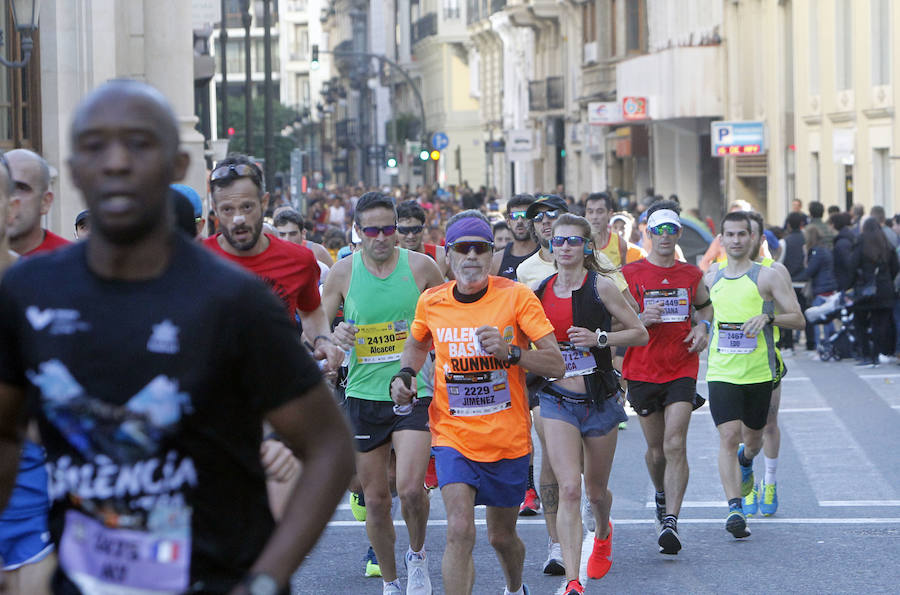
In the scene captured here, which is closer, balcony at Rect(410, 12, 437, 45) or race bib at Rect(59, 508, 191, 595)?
race bib at Rect(59, 508, 191, 595)

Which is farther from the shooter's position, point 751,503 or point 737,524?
point 751,503

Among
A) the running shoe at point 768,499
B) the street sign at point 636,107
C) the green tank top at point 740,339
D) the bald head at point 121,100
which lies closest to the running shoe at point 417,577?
the green tank top at point 740,339

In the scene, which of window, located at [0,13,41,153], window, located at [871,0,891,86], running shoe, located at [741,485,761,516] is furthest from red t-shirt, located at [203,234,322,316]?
window, located at [871,0,891,86]

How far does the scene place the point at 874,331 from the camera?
20594 mm

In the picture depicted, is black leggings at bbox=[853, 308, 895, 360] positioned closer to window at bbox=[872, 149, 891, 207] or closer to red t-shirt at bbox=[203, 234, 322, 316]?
window at bbox=[872, 149, 891, 207]

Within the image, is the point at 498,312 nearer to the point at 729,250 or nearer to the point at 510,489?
the point at 510,489

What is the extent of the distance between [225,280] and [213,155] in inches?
1119

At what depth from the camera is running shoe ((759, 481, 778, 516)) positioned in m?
10.7

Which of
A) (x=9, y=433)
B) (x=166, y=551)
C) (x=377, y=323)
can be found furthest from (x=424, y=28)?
(x=166, y=551)

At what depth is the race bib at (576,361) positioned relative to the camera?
8.44 m

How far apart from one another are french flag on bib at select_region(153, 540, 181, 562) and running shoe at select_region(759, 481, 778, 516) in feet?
26.9

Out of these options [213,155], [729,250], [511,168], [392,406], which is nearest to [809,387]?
[729,250]

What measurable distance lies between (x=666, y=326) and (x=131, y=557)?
23.6 ft

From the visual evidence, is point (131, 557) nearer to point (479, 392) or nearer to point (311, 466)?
point (311, 466)
